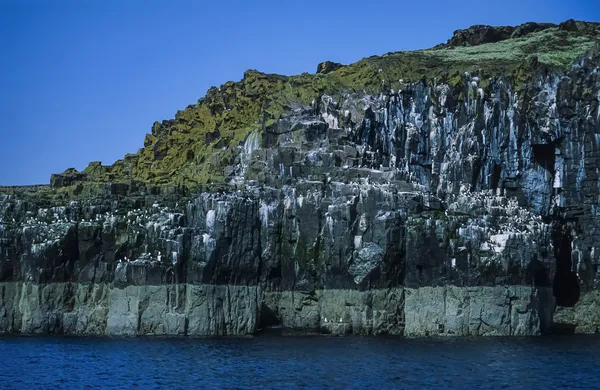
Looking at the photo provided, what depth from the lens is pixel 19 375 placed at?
281 ft

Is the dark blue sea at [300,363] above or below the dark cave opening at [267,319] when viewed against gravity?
below

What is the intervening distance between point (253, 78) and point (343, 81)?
53.8ft

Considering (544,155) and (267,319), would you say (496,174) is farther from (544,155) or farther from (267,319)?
(267,319)

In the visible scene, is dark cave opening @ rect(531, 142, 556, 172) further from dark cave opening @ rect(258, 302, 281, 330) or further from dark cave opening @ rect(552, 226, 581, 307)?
dark cave opening @ rect(258, 302, 281, 330)

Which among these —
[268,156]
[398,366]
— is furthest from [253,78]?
[398,366]

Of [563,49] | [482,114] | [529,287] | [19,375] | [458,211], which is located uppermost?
[563,49]

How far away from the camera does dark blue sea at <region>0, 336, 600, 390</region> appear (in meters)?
80.0

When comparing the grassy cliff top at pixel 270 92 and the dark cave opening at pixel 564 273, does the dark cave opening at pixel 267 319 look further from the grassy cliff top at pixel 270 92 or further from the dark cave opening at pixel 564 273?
the dark cave opening at pixel 564 273

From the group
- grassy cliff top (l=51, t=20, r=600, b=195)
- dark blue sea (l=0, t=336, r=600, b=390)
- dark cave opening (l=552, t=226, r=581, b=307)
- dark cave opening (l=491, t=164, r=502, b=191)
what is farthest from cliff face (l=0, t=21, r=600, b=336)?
dark blue sea (l=0, t=336, r=600, b=390)

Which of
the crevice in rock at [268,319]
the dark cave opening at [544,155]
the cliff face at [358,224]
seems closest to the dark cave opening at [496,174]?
the cliff face at [358,224]

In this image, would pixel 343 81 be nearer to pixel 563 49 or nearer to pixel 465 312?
pixel 563 49

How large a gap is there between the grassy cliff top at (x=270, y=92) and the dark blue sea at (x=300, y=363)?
85.5 ft

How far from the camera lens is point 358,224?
358 feet

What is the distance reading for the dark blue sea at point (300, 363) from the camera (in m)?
80.0
